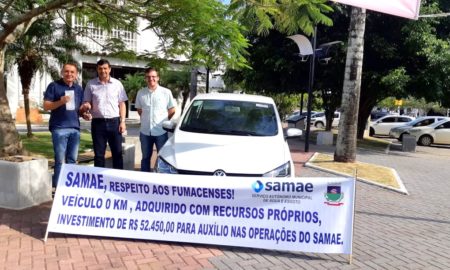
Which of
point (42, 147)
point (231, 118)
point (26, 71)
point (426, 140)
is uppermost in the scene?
point (26, 71)

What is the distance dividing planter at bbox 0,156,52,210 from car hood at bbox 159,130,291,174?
72.0 inches

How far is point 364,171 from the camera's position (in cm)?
1096

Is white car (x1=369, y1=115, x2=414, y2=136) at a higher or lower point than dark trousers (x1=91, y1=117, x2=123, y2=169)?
A: lower

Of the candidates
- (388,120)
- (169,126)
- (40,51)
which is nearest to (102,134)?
(169,126)

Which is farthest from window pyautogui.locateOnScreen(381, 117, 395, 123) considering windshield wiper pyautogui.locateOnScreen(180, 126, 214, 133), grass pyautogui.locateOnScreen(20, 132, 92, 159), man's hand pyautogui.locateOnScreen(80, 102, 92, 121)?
man's hand pyautogui.locateOnScreen(80, 102, 92, 121)

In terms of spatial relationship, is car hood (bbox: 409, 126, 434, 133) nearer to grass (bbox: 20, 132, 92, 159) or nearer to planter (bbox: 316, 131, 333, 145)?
planter (bbox: 316, 131, 333, 145)

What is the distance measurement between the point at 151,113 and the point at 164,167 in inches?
69.6

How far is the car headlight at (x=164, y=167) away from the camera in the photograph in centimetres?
541

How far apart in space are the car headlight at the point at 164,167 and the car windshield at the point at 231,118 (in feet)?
3.17

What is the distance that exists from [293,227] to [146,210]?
1609 mm

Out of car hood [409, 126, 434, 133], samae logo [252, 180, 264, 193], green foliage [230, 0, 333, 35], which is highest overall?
green foliage [230, 0, 333, 35]

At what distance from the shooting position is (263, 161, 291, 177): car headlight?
17.5 ft

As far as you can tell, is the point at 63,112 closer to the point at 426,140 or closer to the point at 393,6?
the point at 393,6

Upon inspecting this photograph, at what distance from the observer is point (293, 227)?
4.83m
